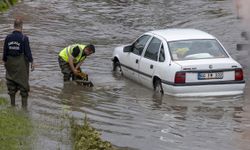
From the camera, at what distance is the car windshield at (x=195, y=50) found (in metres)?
14.9

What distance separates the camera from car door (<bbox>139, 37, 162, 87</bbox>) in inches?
606

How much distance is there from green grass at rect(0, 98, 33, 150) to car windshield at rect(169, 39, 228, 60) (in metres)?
4.24

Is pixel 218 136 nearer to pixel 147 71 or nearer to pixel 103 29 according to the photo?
pixel 147 71

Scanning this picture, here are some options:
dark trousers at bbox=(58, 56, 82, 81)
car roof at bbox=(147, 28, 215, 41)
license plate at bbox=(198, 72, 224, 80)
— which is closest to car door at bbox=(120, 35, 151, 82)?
car roof at bbox=(147, 28, 215, 41)

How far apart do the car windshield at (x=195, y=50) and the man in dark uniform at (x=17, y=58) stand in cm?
370

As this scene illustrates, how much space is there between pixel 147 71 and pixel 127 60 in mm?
1537

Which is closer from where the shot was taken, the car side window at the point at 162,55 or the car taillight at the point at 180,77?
the car taillight at the point at 180,77

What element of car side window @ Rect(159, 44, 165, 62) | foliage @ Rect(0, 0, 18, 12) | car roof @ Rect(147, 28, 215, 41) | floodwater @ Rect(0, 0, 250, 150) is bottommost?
floodwater @ Rect(0, 0, 250, 150)

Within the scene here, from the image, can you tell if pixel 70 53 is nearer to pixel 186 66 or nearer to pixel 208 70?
pixel 186 66

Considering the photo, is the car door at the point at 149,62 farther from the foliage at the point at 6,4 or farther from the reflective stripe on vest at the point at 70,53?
the foliage at the point at 6,4

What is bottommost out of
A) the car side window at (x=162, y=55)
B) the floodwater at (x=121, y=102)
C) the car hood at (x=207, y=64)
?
the floodwater at (x=121, y=102)

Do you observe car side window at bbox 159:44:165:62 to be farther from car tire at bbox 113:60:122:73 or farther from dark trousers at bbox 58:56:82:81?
car tire at bbox 113:60:122:73

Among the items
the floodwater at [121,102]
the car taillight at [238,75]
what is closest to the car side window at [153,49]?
the floodwater at [121,102]

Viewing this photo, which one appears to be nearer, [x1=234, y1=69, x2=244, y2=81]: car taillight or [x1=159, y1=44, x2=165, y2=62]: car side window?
[x1=234, y1=69, x2=244, y2=81]: car taillight
